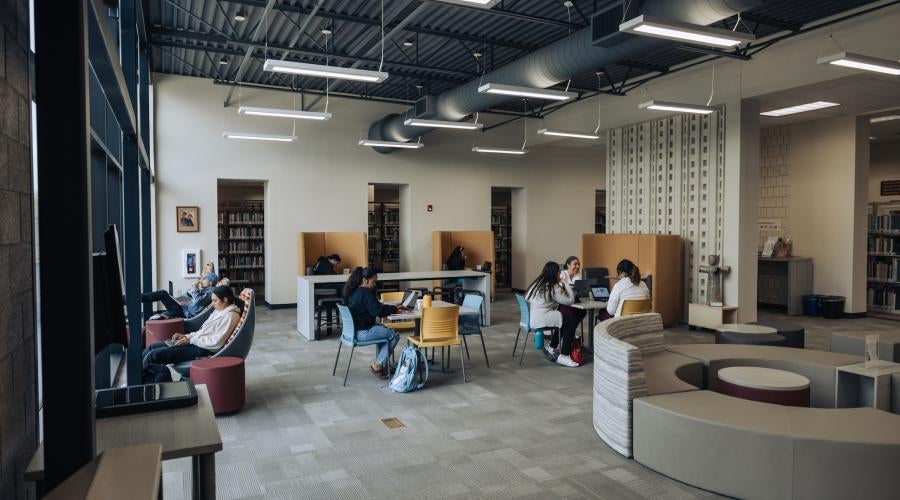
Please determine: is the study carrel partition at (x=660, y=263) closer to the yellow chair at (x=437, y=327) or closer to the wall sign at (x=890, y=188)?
the yellow chair at (x=437, y=327)

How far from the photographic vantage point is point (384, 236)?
15578mm

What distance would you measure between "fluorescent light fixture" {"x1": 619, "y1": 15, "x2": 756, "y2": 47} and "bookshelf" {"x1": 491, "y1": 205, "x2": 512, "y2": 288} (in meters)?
11.3

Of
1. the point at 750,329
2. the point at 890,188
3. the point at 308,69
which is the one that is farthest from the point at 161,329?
the point at 890,188

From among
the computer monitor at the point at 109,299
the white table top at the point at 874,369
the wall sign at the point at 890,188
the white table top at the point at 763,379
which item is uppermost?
the wall sign at the point at 890,188

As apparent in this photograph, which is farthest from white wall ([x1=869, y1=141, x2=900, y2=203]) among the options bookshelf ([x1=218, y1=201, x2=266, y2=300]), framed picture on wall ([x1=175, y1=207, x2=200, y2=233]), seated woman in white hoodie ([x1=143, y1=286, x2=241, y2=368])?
framed picture on wall ([x1=175, y1=207, x2=200, y2=233])

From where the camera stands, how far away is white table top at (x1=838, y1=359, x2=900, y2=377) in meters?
4.50

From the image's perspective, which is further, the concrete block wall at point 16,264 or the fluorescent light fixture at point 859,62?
the fluorescent light fixture at point 859,62

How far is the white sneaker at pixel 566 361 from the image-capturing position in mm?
7195

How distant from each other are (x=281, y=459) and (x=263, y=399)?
1673 mm

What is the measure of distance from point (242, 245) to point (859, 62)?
12.3 metres

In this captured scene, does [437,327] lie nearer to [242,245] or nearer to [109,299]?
[109,299]

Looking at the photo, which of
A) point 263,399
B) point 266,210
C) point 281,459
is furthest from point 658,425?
point 266,210

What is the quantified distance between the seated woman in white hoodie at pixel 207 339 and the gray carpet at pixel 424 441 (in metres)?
0.68

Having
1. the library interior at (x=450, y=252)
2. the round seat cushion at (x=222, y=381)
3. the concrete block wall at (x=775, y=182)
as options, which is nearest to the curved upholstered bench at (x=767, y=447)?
the library interior at (x=450, y=252)
